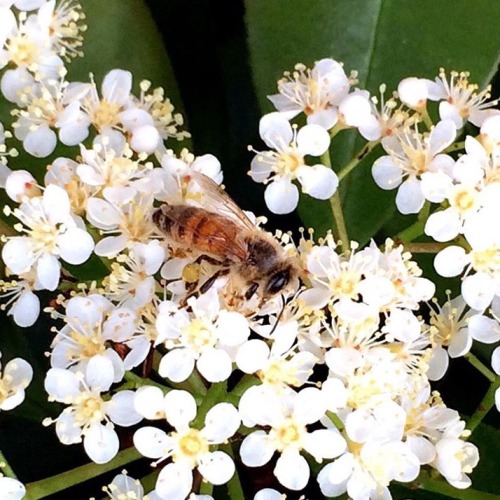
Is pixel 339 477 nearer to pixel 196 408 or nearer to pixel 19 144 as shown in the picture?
pixel 196 408

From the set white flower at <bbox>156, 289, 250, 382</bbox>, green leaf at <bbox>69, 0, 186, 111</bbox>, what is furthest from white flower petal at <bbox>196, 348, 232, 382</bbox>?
green leaf at <bbox>69, 0, 186, 111</bbox>

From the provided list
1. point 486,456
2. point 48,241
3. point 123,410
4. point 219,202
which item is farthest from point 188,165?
point 486,456

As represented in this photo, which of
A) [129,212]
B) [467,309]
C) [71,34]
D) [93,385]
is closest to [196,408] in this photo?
[93,385]

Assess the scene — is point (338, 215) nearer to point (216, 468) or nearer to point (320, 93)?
point (320, 93)

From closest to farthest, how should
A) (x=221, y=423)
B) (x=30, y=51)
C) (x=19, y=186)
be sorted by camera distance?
1. (x=221, y=423)
2. (x=19, y=186)
3. (x=30, y=51)

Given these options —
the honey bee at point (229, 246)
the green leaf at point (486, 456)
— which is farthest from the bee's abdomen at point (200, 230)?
the green leaf at point (486, 456)

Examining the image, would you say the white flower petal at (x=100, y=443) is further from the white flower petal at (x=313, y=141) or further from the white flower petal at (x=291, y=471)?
the white flower petal at (x=313, y=141)

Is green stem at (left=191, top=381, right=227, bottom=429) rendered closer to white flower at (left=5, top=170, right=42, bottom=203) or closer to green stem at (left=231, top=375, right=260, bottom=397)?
green stem at (left=231, top=375, right=260, bottom=397)
